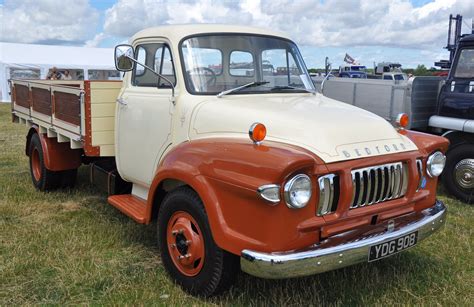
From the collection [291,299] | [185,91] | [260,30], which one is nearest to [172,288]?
[291,299]

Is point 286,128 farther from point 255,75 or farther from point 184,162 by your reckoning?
point 255,75

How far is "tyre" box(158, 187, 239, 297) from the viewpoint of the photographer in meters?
3.19

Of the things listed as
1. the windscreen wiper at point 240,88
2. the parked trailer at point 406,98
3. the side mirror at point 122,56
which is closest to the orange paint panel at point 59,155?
the side mirror at point 122,56

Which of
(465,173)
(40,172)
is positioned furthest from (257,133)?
(465,173)

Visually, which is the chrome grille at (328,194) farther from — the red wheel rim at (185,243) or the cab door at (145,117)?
the cab door at (145,117)

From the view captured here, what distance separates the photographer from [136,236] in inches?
189

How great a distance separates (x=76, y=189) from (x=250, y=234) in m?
4.33

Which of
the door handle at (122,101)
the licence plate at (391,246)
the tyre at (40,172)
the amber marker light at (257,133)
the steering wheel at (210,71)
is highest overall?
the steering wheel at (210,71)

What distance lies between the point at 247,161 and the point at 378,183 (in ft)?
3.15

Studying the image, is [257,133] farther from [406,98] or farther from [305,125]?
[406,98]

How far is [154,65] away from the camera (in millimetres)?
4324

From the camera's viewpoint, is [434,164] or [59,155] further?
[59,155]

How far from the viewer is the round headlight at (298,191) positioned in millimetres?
2777

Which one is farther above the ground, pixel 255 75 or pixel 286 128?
pixel 255 75
